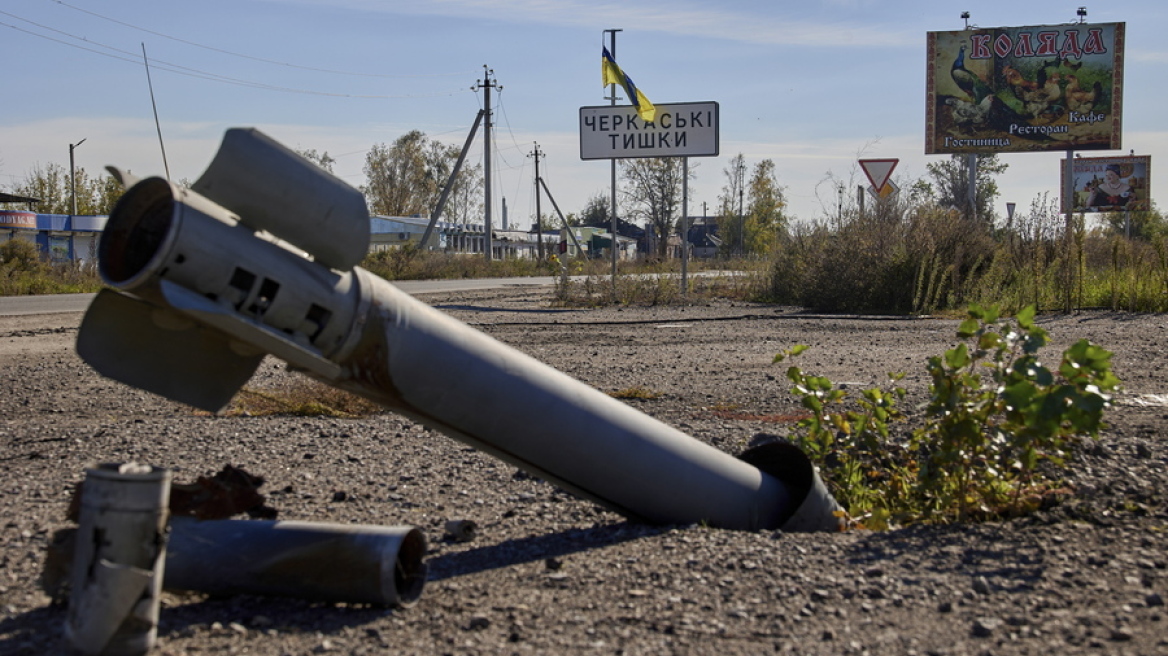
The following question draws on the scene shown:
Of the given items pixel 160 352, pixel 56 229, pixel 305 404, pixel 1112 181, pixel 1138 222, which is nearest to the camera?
pixel 160 352

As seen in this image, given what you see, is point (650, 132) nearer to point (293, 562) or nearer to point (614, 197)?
point (614, 197)

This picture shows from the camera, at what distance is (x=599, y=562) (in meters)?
3.71

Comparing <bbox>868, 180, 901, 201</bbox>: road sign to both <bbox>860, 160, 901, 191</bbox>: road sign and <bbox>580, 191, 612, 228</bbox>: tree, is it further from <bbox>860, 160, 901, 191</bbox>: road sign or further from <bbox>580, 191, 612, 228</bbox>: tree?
<bbox>580, 191, 612, 228</bbox>: tree

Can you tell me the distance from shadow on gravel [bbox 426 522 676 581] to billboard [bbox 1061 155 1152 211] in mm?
53224

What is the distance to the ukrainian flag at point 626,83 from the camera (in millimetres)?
21078

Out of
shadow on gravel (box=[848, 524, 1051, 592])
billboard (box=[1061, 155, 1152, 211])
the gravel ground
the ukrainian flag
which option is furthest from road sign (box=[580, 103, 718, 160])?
billboard (box=[1061, 155, 1152, 211])

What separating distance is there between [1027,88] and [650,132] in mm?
16679

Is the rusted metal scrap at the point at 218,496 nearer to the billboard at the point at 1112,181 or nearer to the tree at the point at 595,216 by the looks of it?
the billboard at the point at 1112,181

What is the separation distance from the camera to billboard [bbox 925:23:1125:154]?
105 ft

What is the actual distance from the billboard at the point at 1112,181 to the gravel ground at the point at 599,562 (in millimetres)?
50750

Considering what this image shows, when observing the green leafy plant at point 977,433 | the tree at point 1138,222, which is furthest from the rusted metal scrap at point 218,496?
the tree at point 1138,222

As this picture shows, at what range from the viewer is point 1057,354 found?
33.1ft

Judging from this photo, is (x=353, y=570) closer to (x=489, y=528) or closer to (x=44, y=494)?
(x=489, y=528)

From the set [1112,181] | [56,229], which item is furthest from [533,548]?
[1112,181]
